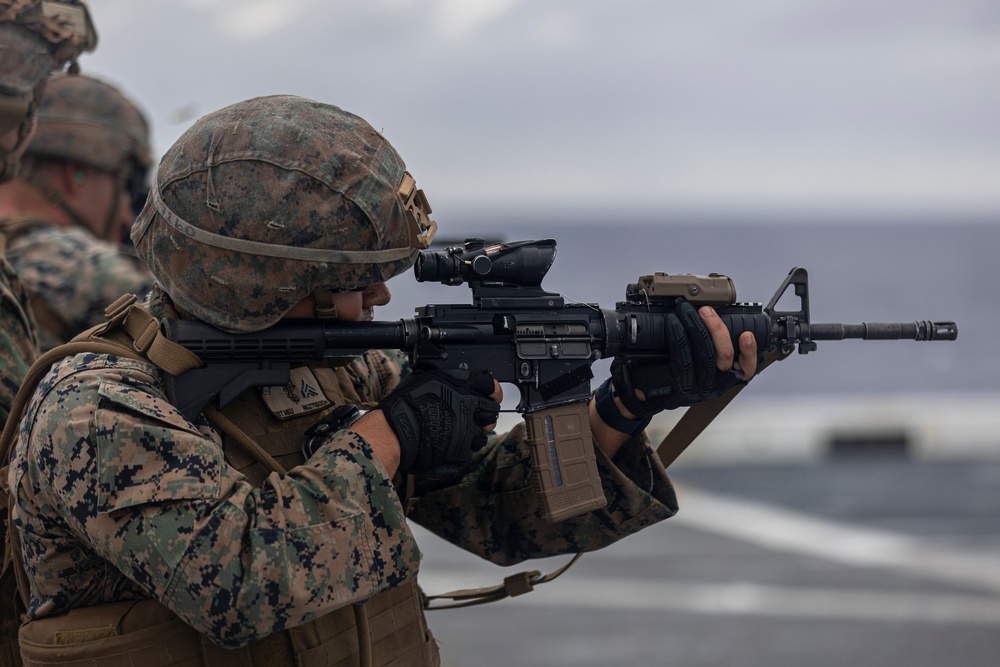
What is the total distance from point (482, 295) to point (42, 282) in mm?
2505

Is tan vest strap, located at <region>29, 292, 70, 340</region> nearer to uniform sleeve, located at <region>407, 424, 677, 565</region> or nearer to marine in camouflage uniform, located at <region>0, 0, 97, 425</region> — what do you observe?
marine in camouflage uniform, located at <region>0, 0, 97, 425</region>

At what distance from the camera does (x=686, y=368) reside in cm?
347

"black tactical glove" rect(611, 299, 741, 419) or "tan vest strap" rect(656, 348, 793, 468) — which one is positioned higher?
"black tactical glove" rect(611, 299, 741, 419)

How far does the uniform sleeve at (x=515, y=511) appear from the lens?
3561mm

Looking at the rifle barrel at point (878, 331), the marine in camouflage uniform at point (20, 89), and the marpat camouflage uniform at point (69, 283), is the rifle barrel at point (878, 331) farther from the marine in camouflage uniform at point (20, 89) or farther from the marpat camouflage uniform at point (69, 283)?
the marpat camouflage uniform at point (69, 283)

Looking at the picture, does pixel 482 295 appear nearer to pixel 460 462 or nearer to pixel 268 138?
pixel 460 462

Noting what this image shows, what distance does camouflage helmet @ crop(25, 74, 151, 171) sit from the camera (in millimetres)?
5605

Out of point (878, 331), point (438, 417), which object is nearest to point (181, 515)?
point (438, 417)

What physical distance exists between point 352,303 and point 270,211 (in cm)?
42

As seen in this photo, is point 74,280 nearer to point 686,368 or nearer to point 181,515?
point 181,515

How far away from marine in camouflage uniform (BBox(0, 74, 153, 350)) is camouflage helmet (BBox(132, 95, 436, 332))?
2168 mm

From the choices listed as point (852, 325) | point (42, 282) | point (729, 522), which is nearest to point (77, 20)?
point (42, 282)

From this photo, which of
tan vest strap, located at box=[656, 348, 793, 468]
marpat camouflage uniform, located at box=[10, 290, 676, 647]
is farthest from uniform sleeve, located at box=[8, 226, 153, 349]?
tan vest strap, located at box=[656, 348, 793, 468]

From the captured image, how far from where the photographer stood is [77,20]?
451 centimetres
